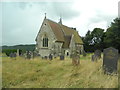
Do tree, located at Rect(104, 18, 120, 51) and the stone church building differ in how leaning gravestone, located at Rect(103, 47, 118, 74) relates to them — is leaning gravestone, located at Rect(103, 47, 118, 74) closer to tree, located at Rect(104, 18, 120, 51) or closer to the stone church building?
the stone church building

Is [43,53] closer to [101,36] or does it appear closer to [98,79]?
[98,79]

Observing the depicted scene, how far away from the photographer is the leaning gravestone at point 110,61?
8672 millimetres

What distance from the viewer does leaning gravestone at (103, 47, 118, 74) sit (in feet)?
28.5

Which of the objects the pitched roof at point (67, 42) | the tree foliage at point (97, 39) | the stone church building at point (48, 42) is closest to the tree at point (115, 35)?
the tree foliage at point (97, 39)

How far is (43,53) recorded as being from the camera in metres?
30.5

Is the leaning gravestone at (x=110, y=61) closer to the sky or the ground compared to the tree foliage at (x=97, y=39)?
closer to the ground

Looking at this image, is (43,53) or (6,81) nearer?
(6,81)

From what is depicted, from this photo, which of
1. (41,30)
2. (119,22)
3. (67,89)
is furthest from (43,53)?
(67,89)

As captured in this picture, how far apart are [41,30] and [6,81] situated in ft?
79.5

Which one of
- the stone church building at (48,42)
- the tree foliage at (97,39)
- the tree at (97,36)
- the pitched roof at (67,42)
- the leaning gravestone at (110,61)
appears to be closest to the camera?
the leaning gravestone at (110,61)

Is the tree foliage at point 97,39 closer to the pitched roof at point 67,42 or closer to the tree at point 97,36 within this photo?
the tree at point 97,36

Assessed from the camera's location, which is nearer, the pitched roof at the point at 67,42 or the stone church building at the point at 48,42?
the stone church building at the point at 48,42

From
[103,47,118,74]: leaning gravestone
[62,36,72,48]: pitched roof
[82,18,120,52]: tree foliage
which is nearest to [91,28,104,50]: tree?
[82,18,120,52]: tree foliage

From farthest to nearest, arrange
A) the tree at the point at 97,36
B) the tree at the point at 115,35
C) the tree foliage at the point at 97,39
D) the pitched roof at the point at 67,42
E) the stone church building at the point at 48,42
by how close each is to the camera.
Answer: the tree at the point at 97,36 → the tree foliage at the point at 97,39 → the tree at the point at 115,35 → the pitched roof at the point at 67,42 → the stone church building at the point at 48,42
